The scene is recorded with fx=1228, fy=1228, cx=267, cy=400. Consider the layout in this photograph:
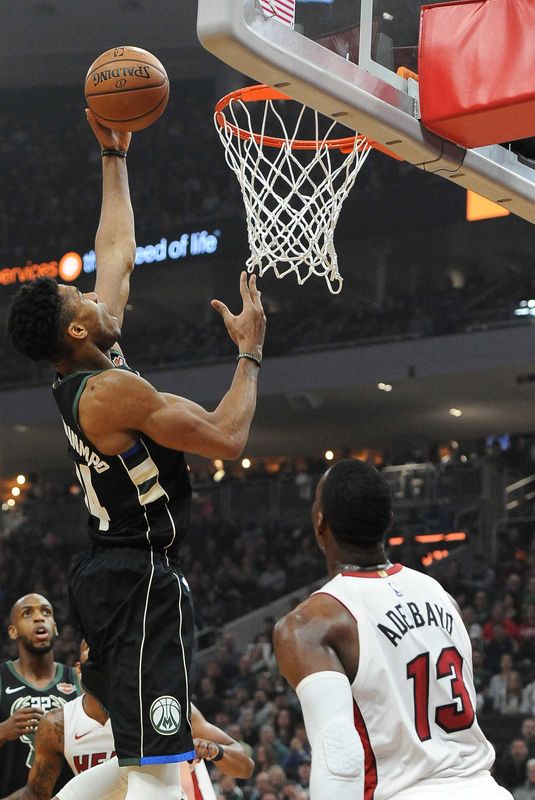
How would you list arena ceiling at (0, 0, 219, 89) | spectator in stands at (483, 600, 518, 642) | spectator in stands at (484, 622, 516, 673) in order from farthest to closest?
arena ceiling at (0, 0, 219, 89)
spectator in stands at (483, 600, 518, 642)
spectator in stands at (484, 622, 516, 673)

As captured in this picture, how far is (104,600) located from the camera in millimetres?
3723

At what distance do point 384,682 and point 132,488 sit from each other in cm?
128

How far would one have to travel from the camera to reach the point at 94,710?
500cm

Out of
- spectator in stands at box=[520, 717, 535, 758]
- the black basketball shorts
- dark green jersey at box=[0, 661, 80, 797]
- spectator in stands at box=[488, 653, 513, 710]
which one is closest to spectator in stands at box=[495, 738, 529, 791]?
spectator in stands at box=[520, 717, 535, 758]

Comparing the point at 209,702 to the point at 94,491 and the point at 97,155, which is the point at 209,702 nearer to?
the point at 94,491

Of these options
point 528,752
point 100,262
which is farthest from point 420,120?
point 528,752

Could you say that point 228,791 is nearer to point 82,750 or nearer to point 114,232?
point 82,750

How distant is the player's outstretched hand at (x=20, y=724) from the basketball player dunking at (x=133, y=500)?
1529mm

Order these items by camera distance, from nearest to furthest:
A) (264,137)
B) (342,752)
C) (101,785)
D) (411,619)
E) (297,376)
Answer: (342,752)
(411,619)
(101,785)
(264,137)
(297,376)

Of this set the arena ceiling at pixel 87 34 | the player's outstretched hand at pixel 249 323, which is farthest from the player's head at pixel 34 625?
the arena ceiling at pixel 87 34

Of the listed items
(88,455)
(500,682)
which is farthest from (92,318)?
(500,682)

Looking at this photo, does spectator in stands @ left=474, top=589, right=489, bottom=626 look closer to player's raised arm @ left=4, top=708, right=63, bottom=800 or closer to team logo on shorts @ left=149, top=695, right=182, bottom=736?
player's raised arm @ left=4, top=708, right=63, bottom=800

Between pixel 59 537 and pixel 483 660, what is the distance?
9361 millimetres

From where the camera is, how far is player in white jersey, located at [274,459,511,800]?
262 centimetres
